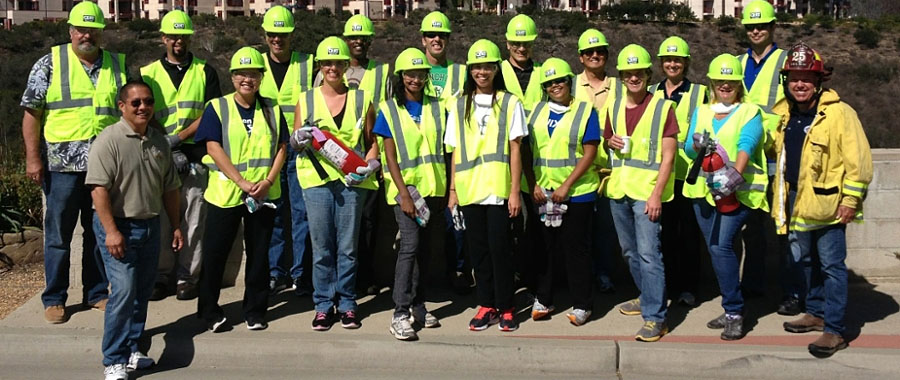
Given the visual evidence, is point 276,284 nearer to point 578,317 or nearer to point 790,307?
point 578,317

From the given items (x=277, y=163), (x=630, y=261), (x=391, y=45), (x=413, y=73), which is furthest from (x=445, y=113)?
(x=391, y=45)

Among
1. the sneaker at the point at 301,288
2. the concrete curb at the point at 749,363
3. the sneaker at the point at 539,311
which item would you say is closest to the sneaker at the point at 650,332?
the concrete curb at the point at 749,363

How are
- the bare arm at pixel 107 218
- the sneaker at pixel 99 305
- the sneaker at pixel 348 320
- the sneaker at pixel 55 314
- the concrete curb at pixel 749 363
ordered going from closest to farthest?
1. the bare arm at pixel 107 218
2. the concrete curb at pixel 749 363
3. the sneaker at pixel 348 320
4. the sneaker at pixel 55 314
5. the sneaker at pixel 99 305

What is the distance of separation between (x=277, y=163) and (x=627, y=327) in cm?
266

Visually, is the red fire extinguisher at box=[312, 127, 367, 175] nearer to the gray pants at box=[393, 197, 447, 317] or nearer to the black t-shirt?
the gray pants at box=[393, 197, 447, 317]

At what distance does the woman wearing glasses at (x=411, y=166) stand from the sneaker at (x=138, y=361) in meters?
1.58

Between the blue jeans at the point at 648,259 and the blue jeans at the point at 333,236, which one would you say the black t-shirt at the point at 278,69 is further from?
the blue jeans at the point at 648,259

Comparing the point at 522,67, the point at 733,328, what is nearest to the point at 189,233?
the point at 522,67

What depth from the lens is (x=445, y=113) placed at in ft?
24.0

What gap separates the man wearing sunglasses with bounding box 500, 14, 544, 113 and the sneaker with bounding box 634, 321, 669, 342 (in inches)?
73.0

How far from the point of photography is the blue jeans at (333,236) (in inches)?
286

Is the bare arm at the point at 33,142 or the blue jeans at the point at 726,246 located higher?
the bare arm at the point at 33,142

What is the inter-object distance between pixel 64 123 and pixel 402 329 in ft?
9.03

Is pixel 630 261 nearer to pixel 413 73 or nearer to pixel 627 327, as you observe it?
pixel 627 327
